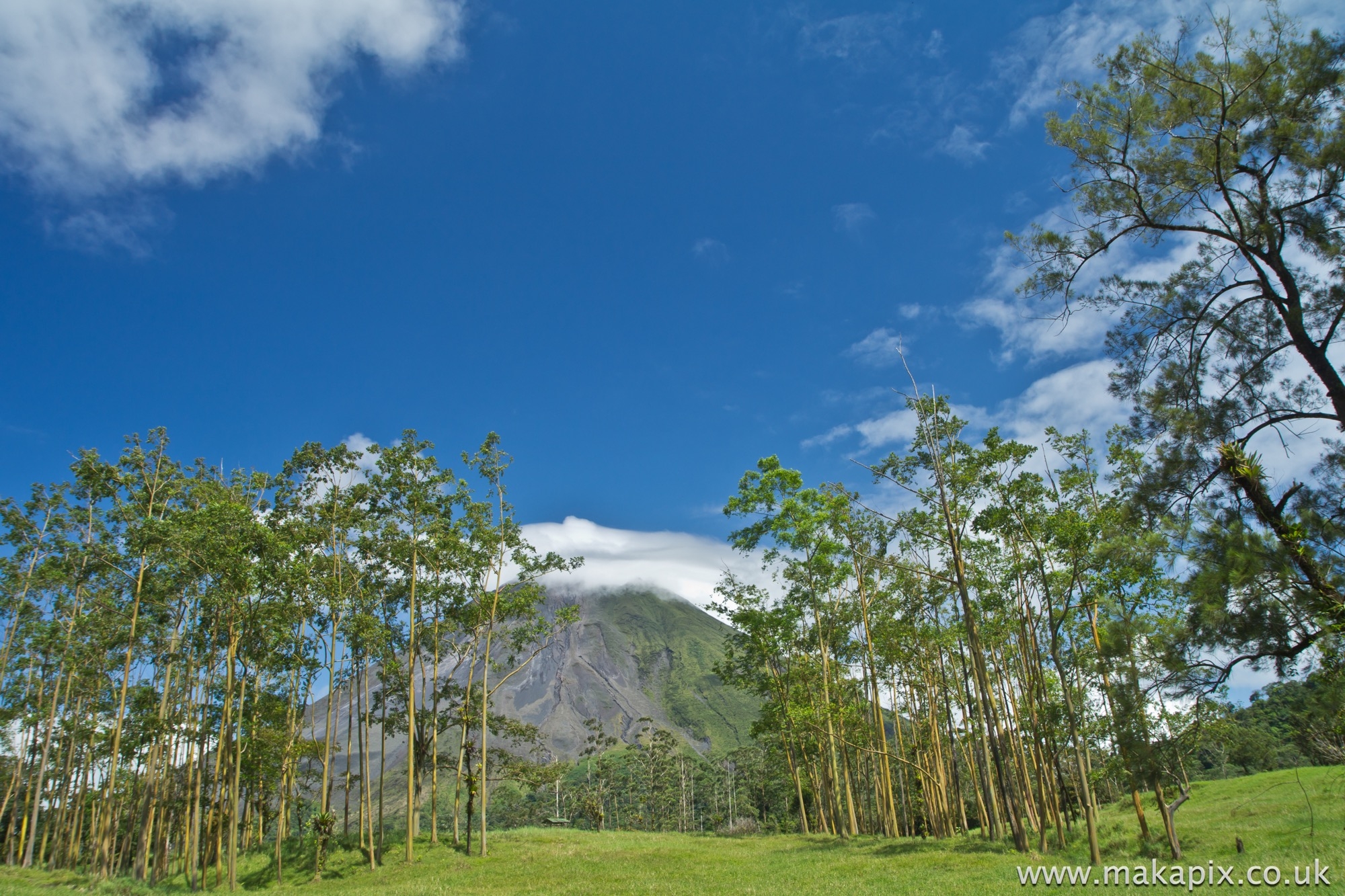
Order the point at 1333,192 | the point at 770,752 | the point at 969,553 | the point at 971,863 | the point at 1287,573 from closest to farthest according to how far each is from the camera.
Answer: the point at 1287,573
the point at 1333,192
the point at 971,863
the point at 969,553
the point at 770,752

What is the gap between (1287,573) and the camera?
7.21 m

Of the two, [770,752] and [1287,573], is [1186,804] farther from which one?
[1287,573]

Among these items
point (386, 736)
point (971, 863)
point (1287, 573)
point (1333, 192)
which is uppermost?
point (1333, 192)

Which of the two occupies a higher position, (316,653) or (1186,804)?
(316,653)

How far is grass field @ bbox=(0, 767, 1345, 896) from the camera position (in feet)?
44.7

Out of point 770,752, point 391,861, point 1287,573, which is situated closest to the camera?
point 1287,573

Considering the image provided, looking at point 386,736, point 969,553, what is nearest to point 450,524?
point 386,736

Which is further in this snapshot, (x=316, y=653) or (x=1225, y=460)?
(x=316, y=653)

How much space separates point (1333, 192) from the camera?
26.3ft

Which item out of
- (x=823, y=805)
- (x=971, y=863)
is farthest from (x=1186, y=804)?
(x=971, y=863)

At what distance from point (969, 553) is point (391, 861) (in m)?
23.5

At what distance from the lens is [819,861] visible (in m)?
19.0

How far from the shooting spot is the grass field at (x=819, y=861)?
1361cm

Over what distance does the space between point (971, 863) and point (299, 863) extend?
2379cm
